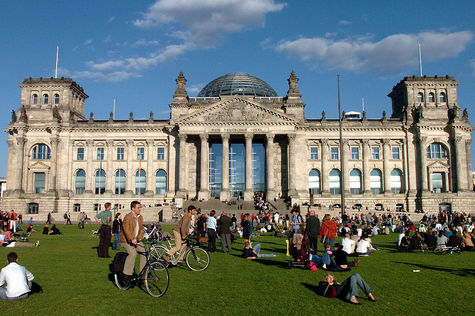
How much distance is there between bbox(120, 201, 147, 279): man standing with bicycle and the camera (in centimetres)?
1321

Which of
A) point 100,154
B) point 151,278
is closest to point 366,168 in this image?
point 100,154

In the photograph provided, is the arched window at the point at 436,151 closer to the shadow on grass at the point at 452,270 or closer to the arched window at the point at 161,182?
the arched window at the point at 161,182

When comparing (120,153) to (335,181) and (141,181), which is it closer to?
(141,181)

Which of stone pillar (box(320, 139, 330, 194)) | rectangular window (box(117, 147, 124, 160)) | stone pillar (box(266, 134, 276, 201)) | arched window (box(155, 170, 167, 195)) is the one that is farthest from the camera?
rectangular window (box(117, 147, 124, 160))

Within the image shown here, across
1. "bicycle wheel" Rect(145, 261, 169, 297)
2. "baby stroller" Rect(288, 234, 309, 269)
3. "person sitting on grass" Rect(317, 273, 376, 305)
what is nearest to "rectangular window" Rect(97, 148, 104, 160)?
"baby stroller" Rect(288, 234, 309, 269)

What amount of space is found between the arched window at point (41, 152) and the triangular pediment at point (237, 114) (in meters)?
22.6

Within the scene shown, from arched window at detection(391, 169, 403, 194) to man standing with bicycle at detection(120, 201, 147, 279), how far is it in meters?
63.4

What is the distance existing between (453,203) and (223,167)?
3512 cm

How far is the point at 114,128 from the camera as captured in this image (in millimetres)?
70938

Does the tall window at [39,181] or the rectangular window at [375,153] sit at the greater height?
the rectangular window at [375,153]

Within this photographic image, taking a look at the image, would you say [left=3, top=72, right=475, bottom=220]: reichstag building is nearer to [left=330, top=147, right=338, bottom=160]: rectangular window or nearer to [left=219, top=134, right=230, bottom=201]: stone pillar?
[left=330, top=147, right=338, bottom=160]: rectangular window

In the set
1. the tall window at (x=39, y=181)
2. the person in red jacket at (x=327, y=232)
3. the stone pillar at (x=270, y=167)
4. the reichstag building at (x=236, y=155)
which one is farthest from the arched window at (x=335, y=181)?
the person in red jacket at (x=327, y=232)

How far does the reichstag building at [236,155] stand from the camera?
224 ft

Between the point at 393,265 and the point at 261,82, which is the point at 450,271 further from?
the point at 261,82
